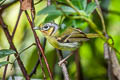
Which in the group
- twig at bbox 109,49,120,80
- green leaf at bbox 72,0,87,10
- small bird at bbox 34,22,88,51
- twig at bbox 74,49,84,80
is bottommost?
A: twig at bbox 74,49,84,80

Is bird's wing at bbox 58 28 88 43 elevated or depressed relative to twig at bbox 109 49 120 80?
elevated

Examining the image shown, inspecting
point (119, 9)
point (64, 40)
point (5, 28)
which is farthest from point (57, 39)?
point (119, 9)

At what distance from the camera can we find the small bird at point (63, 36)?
4.15ft

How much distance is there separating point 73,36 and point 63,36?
5 centimetres

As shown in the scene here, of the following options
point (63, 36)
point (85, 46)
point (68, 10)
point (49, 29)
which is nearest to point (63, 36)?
point (63, 36)

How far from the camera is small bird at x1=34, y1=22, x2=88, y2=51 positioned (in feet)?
4.15

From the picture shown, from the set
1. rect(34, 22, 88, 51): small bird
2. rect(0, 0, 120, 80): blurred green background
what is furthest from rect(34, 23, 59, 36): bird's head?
rect(0, 0, 120, 80): blurred green background

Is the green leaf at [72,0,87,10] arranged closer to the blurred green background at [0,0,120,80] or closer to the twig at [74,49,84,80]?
the twig at [74,49,84,80]

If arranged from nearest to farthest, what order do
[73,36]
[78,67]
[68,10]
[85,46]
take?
[68,10], [73,36], [78,67], [85,46]

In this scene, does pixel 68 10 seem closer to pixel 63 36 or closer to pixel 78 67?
pixel 63 36

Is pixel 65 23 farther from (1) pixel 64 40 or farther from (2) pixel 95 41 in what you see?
(2) pixel 95 41

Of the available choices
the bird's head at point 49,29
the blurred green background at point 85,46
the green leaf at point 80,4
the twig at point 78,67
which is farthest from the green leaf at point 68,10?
the blurred green background at point 85,46

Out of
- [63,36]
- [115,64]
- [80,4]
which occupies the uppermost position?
[80,4]

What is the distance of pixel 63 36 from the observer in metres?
1.30
